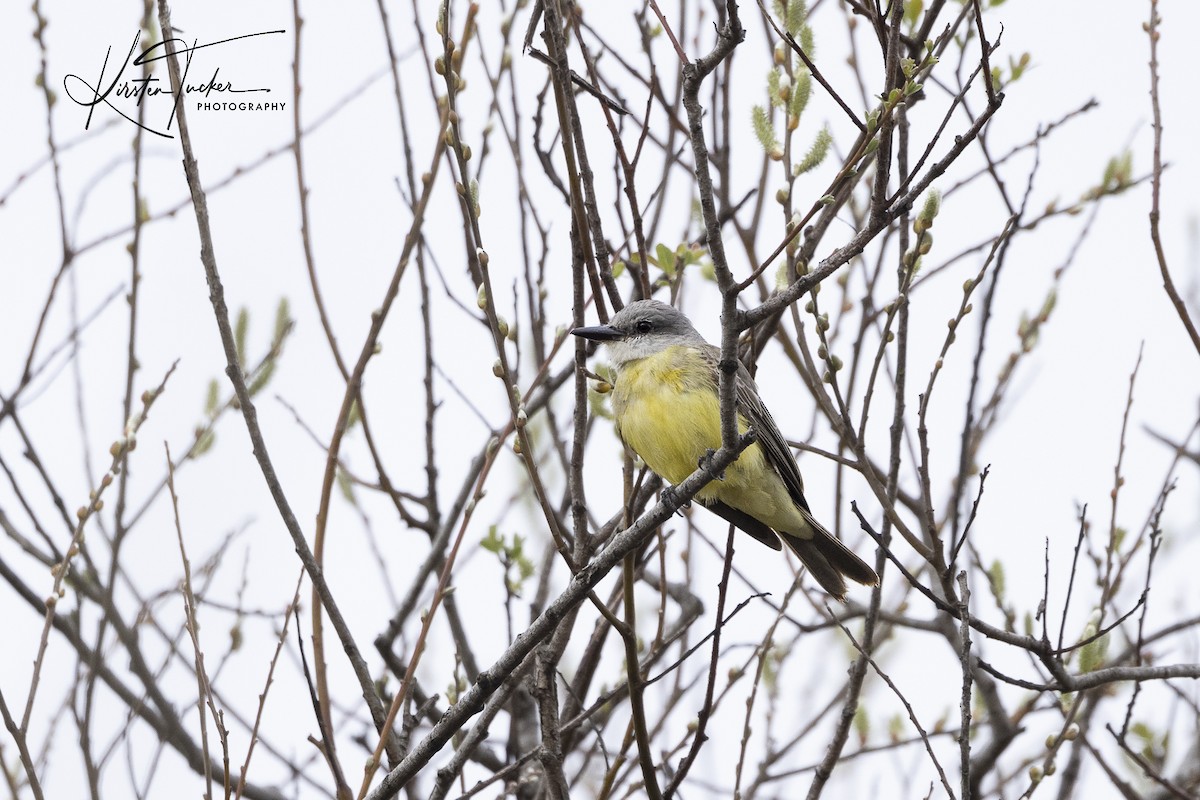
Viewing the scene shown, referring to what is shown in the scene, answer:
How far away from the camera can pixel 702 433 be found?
5.38 metres

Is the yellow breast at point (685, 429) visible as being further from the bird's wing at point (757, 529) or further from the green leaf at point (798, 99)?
the green leaf at point (798, 99)

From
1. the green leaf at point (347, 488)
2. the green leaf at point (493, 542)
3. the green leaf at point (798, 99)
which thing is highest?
the green leaf at point (347, 488)

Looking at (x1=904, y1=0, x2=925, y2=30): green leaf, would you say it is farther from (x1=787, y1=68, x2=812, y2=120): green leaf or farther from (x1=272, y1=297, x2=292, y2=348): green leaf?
(x1=272, y1=297, x2=292, y2=348): green leaf

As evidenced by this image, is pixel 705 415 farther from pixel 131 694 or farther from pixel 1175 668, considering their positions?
pixel 131 694

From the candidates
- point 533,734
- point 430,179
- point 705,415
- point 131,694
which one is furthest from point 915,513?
point 131,694

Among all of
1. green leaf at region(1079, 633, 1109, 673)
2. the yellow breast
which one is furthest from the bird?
green leaf at region(1079, 633, 1109, 673)

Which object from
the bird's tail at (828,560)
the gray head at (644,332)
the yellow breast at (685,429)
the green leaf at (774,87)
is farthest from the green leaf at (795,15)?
the bird's tail at (828,560)

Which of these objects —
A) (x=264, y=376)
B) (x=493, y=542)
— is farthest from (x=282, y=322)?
(x=493, y=542)

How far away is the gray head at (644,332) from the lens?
5.56 metres

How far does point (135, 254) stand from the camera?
15.2 feet

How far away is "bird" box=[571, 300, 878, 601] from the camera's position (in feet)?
17.6

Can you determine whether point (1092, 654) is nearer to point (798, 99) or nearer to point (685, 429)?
point (685, 429)

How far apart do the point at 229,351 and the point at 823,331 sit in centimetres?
190

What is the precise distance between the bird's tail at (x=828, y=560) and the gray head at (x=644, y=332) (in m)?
1.05
